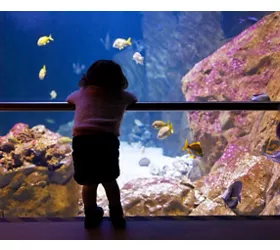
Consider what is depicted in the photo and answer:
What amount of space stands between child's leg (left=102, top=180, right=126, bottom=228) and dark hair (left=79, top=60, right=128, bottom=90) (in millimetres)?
583

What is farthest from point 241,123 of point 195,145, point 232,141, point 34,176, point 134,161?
point 134,161

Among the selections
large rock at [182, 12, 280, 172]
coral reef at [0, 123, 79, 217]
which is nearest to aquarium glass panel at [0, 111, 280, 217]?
coral reef at [0, 123, 79, 217]

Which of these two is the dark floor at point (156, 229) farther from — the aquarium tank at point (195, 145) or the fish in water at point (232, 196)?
the fish in water at point (232, 196)

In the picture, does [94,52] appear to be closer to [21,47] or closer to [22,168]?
[21,47]

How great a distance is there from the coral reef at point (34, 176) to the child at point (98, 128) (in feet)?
12.5

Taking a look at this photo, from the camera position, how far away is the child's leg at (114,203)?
188 cm

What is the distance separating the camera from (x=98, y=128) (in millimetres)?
1764

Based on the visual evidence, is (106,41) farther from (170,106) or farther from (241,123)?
(170,106)

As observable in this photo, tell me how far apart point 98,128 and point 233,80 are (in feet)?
23.8

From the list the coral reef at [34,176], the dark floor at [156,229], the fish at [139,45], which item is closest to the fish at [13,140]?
the coral reef at [34,176]

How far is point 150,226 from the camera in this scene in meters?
1.96

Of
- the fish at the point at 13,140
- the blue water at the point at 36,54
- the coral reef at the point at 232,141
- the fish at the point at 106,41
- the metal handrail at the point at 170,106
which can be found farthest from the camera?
the fish at the point at 106,41

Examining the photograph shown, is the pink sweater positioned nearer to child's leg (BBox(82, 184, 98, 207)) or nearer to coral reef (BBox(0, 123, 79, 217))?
child's leg (BBox(82, 184, 98, 207))

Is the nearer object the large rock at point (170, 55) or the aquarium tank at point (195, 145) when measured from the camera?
the aquarium tank at point (195, 145)
